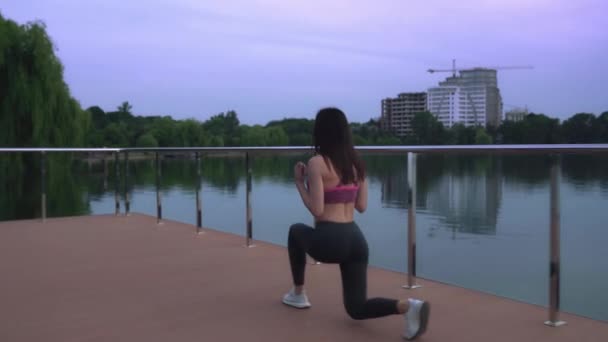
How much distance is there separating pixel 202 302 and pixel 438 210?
10.6 meters

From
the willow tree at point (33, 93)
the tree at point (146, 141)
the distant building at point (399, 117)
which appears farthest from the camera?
the tree at point (146, 141)

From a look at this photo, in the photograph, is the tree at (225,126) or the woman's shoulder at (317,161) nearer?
the woman's shoulder at (317,161)

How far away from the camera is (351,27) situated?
51312 millimetres

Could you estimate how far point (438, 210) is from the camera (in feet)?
42.5

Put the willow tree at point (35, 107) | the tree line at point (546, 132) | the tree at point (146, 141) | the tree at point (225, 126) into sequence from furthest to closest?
the tree at point (146, 141) → the tree at point (225, 126) → the willow tree at point (35, 107) → the tree line at point (546, 132)

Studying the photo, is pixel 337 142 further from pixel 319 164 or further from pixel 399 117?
pixel 399 117

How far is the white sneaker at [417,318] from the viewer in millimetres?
2293

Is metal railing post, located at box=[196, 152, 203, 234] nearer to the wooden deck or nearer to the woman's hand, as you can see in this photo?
the wooden deck

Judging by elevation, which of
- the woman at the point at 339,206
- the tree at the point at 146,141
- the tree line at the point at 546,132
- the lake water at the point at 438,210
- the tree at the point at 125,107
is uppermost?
the tree at the point at 125,107

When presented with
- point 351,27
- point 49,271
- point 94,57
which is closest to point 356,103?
point 351,27

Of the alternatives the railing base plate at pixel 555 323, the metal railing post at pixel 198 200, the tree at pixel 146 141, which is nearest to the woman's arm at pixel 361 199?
the railing base plate at pixel 555 323

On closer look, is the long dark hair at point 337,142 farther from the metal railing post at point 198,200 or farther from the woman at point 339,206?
the metal railing post at point 198,200

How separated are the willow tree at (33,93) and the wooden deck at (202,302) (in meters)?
10.4

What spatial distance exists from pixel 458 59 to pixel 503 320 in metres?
102
